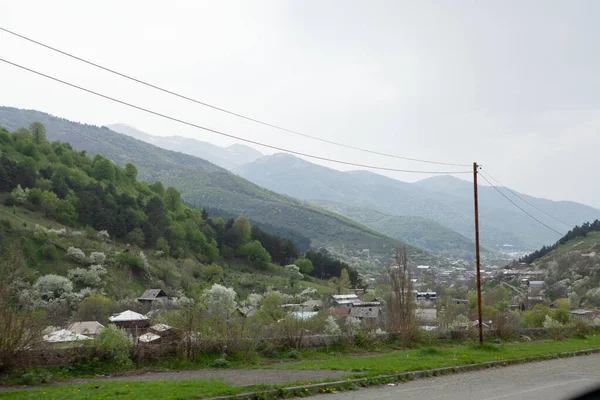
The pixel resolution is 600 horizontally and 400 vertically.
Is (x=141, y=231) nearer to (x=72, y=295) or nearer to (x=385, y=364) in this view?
(x=72, y=295)

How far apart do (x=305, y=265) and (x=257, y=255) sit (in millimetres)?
10223

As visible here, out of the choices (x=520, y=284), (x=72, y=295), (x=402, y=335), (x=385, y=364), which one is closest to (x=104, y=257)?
(x=72, y=295)

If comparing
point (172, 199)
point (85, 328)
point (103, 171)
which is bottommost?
point (85, 328)

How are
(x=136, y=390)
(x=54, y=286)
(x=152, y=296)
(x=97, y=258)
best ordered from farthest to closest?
(x=97, y=258), (x=152, y=296), (x=54, y=286), (x=136, y=390)

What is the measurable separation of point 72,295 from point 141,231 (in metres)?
42.8

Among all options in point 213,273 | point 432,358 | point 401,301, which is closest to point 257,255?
point 213,273

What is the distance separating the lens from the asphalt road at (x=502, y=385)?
12837 mm

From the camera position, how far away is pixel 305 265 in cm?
11038

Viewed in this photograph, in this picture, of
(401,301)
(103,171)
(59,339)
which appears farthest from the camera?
(103,171)

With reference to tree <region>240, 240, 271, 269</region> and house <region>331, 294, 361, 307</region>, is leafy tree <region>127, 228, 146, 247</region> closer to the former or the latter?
tree <region>240, 240, 271, 269</region>

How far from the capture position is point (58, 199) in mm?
92938

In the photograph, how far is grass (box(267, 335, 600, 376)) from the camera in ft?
52.5

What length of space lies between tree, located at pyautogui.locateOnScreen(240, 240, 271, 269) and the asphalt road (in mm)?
90590

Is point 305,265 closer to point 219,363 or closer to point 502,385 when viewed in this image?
point 219,363
